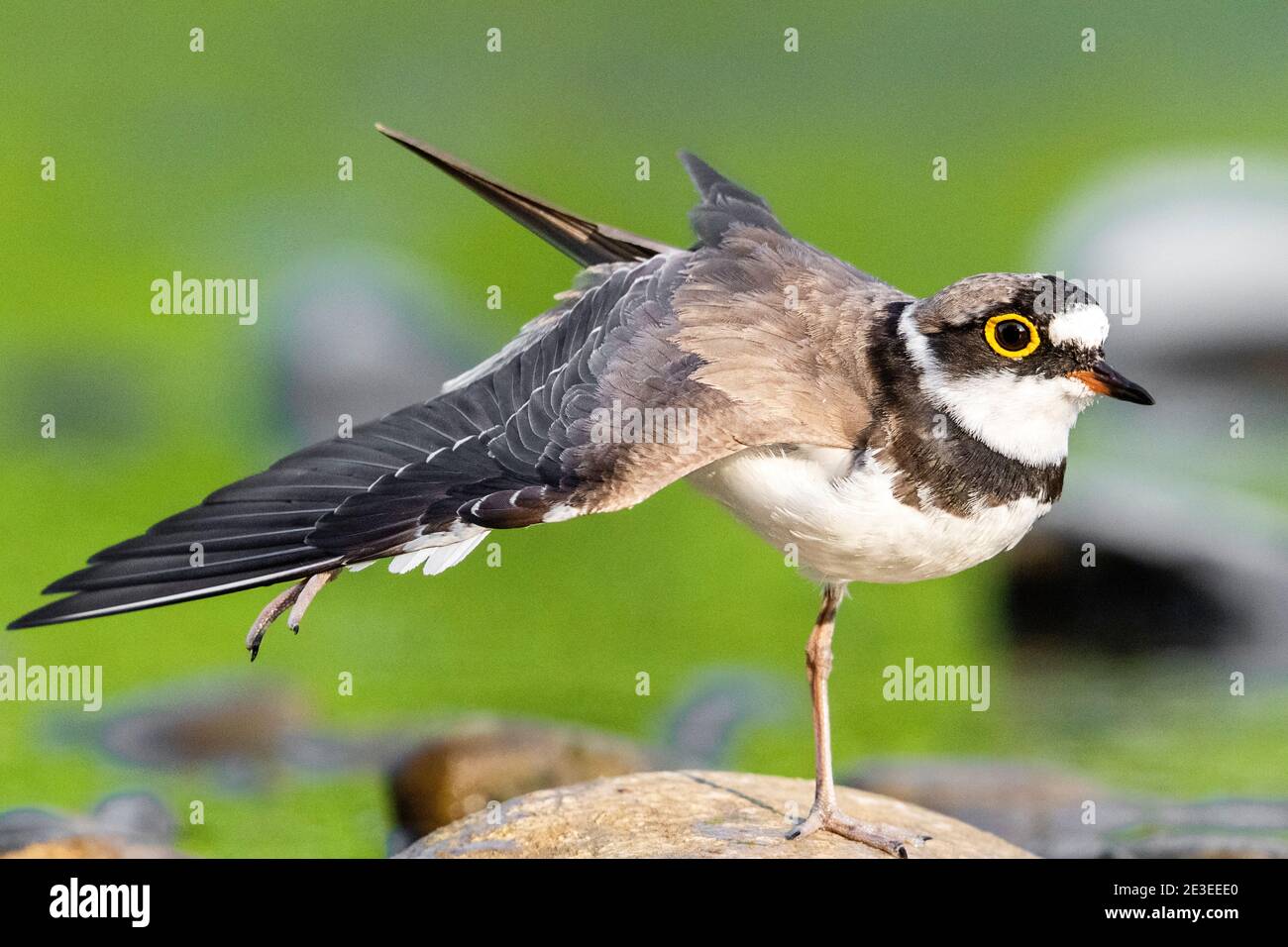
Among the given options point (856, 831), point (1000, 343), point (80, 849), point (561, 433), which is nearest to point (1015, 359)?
point (1000, 343)

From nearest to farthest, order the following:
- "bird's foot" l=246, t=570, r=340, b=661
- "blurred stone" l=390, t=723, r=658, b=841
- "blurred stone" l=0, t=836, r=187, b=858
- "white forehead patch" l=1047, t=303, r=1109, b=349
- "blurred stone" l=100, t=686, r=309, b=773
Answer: "bird's foot" l=246, t=570, r=340, b=661 → "white forehead patch" l=1047, t=303, r=1109, b=349 → "blurred stone" l=0, t=836, r=187, b=858 → "blurred stone" l=390, t=723, r=658, b=841 → "blurred stone" l=100, t=686, r=309, b=773

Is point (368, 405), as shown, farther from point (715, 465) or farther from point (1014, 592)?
point (715, 465)

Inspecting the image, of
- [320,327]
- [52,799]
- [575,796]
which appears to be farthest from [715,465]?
[320,327]

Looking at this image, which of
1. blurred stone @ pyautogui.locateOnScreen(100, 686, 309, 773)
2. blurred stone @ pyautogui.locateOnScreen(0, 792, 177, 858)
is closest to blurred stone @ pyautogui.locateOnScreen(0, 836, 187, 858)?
blurred stone @ pyautogui.locateOnScreen(0, 792, 177, 858)

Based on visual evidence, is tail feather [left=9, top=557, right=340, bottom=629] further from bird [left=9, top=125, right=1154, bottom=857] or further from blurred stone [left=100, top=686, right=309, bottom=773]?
blurred stone [left=100, top=686, right=309, bottom=773]

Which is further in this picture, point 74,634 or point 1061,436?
point 74,634

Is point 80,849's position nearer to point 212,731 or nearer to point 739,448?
point 212,731

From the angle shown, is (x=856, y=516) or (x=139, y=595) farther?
(x=856, y=516)
